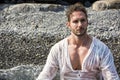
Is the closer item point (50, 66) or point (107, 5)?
point (50, 66)

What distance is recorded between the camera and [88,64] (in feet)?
8.67

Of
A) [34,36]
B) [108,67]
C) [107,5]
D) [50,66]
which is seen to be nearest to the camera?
[108,67]

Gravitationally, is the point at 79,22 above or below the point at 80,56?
above

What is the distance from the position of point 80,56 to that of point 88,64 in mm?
89

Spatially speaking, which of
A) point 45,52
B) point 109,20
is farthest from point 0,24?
point 109,20

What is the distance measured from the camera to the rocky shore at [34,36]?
377 cm

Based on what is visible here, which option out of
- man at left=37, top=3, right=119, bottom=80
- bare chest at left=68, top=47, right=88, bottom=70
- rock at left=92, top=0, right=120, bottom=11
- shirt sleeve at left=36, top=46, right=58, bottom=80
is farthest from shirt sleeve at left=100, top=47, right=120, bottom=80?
rock at left=92, top=0, right=120, bottom=11

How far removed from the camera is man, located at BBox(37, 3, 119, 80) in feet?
8.57

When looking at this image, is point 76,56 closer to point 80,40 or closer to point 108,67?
point 80,40

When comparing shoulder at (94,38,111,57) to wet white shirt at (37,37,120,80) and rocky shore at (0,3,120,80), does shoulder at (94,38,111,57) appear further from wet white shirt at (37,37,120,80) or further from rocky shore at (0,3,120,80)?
rocky shore at (0,3,120,80)

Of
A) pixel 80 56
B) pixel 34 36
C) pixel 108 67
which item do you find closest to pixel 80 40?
pixel 80 56

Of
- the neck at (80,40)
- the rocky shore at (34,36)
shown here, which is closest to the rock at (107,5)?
the rocky shore at (34,36)

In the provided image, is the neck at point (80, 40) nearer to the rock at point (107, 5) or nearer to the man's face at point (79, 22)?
the man's face at point (79, 22)

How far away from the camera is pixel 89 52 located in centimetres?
265
